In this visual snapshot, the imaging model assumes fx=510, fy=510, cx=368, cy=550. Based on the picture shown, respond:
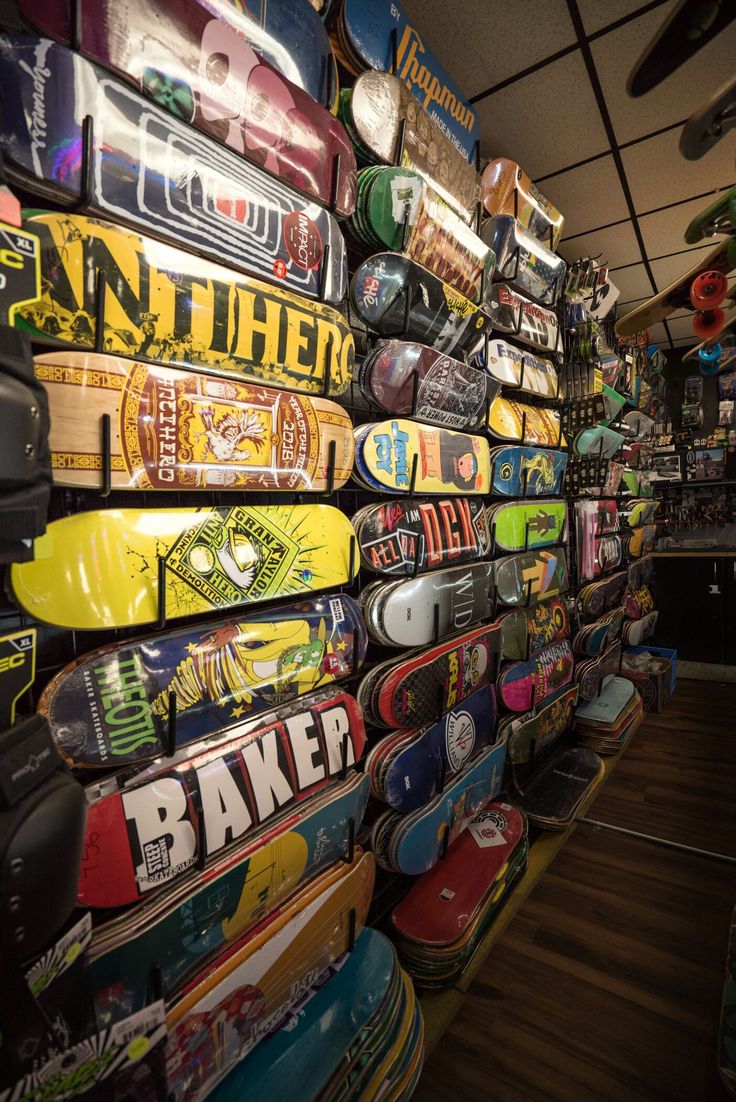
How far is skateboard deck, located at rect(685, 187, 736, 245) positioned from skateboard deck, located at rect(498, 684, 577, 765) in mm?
1917

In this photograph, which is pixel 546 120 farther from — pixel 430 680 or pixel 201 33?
pixel 430 680

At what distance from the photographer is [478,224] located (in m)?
1.97

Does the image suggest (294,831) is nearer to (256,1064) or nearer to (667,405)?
(256,1064)

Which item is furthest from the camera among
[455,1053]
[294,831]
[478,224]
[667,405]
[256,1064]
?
[667,405]

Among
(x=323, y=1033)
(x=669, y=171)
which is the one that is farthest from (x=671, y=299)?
(x=323, y=1033)

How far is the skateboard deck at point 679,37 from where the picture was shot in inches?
31.8

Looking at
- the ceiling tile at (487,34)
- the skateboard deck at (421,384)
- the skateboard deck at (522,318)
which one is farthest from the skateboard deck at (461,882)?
the ceiling tile at (487,34)

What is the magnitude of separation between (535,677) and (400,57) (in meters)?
2.36

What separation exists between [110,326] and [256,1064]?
150cm

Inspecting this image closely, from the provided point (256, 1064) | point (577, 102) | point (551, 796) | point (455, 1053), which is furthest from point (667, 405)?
point (256, 1064)

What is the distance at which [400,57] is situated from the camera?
59.4 inches

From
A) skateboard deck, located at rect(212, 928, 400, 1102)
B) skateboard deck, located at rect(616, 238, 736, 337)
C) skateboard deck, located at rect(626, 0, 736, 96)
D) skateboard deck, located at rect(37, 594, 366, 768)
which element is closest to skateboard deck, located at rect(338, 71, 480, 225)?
skateboard deck, located at rect(626, 0, 736, 96)

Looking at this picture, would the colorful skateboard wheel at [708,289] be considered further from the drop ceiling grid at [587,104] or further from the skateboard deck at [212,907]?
the skateboard deck at [212,907]

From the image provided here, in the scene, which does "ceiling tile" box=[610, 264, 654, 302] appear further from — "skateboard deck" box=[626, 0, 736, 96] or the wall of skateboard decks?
"skateboard deck" box=[626, 0, 736, 96]
